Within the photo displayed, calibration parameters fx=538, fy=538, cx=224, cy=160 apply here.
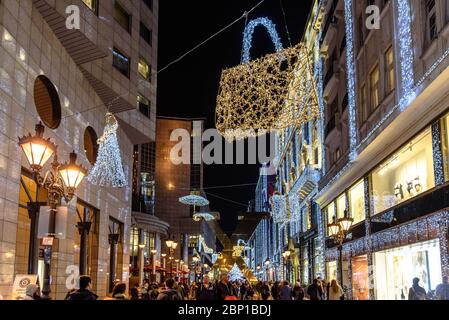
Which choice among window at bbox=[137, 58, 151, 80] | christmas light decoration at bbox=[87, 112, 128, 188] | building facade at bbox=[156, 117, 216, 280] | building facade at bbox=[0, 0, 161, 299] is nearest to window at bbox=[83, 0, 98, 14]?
building facade at bbox=[0, 0, 161, 299]

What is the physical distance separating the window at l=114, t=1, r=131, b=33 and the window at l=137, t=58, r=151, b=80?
13.2 feet

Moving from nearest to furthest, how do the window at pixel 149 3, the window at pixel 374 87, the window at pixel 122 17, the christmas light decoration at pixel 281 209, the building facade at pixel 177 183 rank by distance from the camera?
the window at pixel 374 87 → the window at pixel 122 17 → the window at pixel 149 3 → the christmas light decoration at pixel 281 209 → the building facade at pixel 177 183

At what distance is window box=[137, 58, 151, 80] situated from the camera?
33.8 metres

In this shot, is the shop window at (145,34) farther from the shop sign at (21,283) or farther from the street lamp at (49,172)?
the shop sign at (21,283)

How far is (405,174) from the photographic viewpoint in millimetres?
18609

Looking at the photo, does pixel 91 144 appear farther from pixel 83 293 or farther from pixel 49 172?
pixel 83 293

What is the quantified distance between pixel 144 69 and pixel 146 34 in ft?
8.46

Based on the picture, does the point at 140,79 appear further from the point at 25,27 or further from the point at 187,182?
the point at 187,182

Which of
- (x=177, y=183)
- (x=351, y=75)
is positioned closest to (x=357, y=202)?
(x=351, y=75)

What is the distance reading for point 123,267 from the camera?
32781 mm

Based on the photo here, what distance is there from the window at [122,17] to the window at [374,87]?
13.8 metres

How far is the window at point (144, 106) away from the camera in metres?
33.5

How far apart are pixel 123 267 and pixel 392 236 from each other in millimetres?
18466

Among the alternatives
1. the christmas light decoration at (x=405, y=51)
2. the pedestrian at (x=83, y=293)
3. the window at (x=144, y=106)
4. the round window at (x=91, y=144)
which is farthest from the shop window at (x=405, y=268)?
the window at (x=144, y=106)
